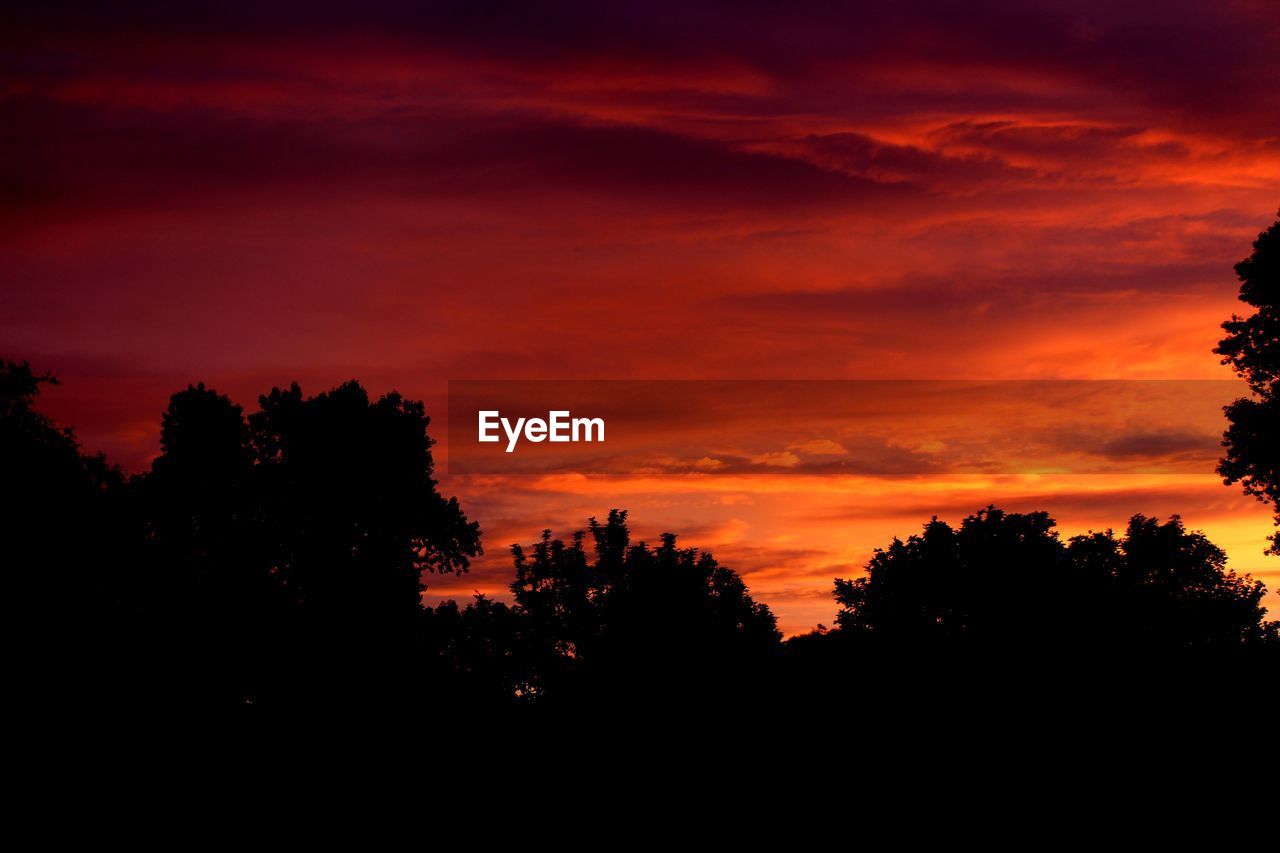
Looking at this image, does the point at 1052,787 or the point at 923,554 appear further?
the point at 923,554

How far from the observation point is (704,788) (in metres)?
26.0

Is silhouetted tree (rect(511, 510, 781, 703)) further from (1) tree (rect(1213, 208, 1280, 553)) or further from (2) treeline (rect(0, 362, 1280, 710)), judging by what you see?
(1) tree (rect(1213, 208, 1280, 553))

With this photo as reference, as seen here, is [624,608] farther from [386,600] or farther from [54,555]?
[54,555]

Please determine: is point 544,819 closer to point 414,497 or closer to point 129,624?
point 129,624

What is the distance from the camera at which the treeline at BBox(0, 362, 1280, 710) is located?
31.9 metres

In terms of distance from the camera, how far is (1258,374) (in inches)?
1521

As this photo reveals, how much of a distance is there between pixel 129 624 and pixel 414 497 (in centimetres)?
1330

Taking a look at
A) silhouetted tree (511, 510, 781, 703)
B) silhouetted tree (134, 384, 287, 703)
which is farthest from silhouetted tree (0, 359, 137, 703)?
silhouetted tree (511, 510, 781, 703)

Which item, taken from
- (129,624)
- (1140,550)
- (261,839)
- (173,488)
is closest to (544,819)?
(261,839)

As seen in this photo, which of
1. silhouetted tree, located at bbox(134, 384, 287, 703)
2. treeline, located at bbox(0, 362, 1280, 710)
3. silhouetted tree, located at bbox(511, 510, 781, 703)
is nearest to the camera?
treeline, located at bbox(0, 362, 1280, 710)

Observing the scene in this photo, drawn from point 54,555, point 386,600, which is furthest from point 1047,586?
point 54,555

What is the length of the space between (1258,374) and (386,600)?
32.2 metres

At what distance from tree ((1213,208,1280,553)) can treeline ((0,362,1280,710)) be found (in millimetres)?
6549

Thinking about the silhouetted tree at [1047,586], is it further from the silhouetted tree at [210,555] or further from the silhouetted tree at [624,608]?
the silhouetted tree at [210,555]
